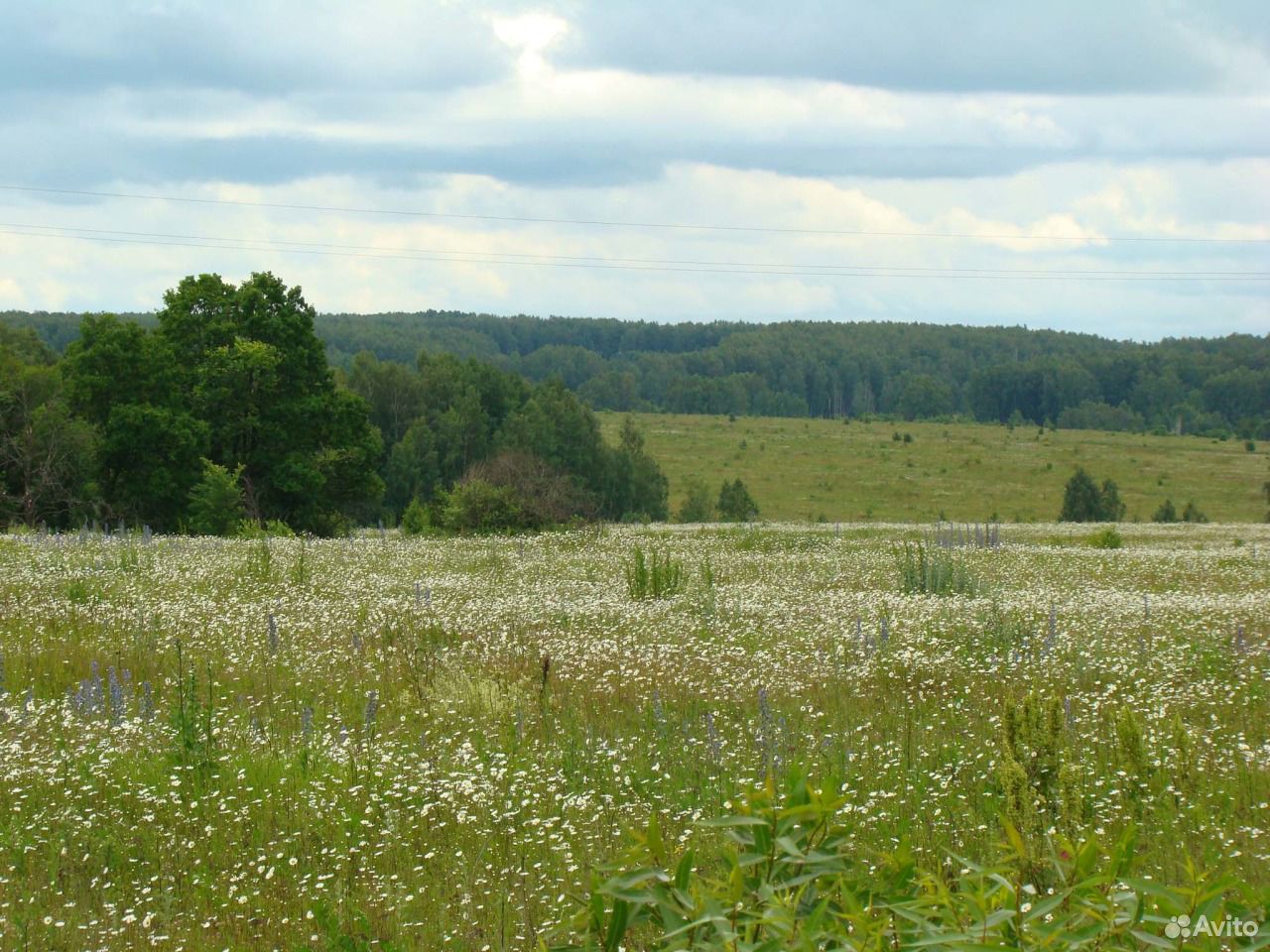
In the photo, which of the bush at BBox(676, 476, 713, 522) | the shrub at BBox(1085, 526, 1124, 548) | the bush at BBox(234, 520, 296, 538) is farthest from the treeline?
the bush at BBox(676, 476, 713, 522)

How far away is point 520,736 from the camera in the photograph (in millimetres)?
7695

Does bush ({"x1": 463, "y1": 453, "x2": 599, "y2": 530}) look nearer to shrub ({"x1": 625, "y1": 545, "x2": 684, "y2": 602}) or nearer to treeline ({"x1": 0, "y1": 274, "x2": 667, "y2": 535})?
treeline ({"x1": 0, "y1": 274, "x2": 667, "y2": 535})

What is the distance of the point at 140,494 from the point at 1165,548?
31.1 meters

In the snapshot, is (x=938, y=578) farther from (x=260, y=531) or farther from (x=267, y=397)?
(x=267, y=397)

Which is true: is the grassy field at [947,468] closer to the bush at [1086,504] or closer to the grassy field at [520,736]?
the bush at [1086,504]

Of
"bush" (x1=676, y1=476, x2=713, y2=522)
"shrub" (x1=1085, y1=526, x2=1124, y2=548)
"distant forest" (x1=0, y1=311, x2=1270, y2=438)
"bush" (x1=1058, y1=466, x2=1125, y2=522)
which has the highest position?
"distant forest" (x1=0, y1=311, x2=1270, y2=438)

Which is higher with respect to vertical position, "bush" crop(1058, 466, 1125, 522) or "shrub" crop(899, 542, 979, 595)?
"shrub" crop(899, 542, 979, 595)

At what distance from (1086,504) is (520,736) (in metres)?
49.1

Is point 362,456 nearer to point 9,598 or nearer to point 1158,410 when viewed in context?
point 9,598

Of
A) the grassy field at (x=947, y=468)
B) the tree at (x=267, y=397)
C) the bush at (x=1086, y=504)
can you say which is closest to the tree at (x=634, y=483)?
the grassy field at (x=947, y=468)

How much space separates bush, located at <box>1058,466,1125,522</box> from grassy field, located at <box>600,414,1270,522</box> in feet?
29.6

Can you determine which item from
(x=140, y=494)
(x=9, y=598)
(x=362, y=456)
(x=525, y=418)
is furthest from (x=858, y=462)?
(x=9, y=598)

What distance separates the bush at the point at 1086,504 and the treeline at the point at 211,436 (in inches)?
974

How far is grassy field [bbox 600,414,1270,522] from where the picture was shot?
70.2 metres
